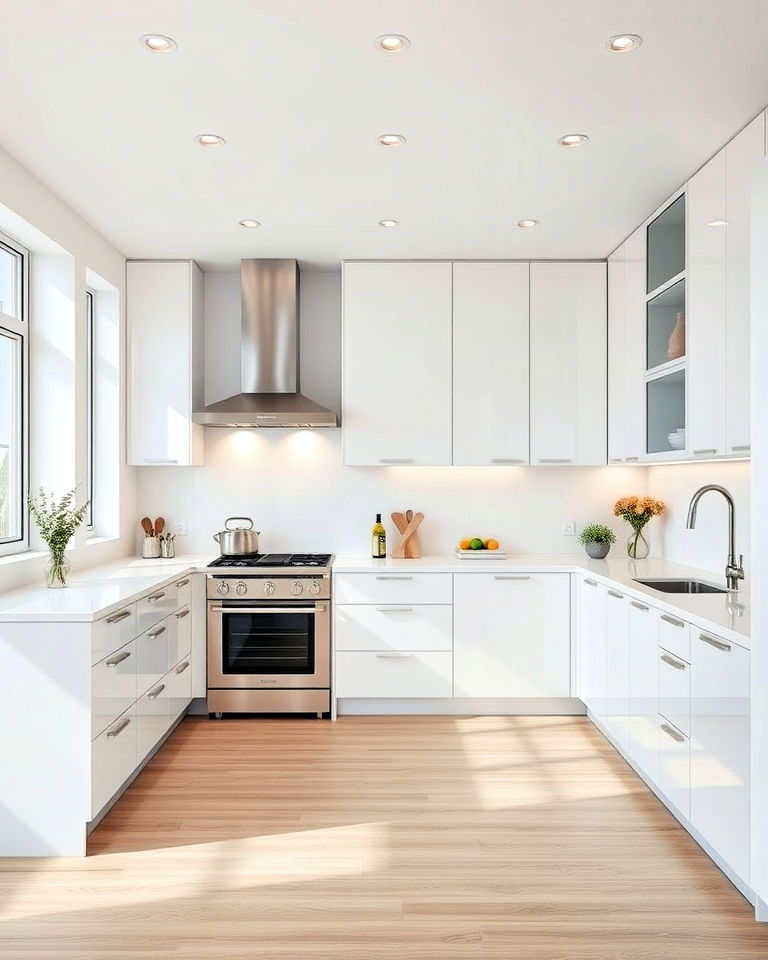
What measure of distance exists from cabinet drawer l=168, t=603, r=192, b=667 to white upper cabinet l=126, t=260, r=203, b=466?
0.94 m

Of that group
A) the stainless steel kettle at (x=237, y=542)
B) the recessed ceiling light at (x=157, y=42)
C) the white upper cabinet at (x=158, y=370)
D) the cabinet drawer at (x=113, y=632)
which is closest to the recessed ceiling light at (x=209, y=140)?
the recessed ceiling light at (x=157, y=42)

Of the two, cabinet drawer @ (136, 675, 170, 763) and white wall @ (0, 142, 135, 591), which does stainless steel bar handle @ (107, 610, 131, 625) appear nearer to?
cabinet drawer @ (136, 675, 170, 763)

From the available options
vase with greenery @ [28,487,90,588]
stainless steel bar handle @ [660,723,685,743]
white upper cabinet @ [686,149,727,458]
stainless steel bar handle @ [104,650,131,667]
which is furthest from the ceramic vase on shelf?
vase with greenery @ [28,487,90,588]

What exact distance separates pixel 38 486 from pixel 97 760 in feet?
5.06

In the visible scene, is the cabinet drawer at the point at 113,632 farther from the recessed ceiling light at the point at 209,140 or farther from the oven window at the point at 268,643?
the recessed ceiling light at the point at 209,140

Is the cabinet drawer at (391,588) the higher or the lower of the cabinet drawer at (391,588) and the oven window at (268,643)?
the higher

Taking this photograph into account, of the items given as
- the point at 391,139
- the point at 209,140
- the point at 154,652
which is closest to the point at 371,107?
the point at 391,139

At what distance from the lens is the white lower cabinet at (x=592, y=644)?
3.98m

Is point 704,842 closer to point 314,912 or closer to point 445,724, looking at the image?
point 314,912

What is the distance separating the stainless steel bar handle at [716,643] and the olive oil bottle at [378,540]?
Result: 2.38 metres

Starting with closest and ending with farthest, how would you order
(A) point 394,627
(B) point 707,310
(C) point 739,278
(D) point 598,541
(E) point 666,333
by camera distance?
(C) point 739,278
(B) point 707,310
(E) point 666,333
(A) point 394,627
(D) point 598,541

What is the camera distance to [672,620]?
9.70ft

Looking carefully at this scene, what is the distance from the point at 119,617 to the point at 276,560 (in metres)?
1.59

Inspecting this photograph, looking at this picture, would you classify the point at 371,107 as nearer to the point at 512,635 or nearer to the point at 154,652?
the point at 154,652
